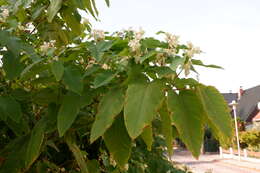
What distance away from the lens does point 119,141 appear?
86 cm

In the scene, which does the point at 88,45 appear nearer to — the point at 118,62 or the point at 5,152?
the point at 118,62

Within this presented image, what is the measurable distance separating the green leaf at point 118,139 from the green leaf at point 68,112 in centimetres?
9

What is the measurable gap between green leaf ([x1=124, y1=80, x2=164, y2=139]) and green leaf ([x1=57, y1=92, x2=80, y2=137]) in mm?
158

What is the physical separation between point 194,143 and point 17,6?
819 millimetres

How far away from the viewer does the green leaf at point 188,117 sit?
715mm

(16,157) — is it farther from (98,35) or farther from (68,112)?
(98,35)

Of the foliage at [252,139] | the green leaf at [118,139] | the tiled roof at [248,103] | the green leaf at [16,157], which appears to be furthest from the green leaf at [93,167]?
the tiled roof at [248,103]

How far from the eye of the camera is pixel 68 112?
86 centimetres

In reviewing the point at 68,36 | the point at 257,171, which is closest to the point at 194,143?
the point at 68,36

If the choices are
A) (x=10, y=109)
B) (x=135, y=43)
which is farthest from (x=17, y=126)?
(x=135, y=43)

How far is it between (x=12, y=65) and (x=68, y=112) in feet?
0.81

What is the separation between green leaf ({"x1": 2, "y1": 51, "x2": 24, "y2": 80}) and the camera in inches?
38.7

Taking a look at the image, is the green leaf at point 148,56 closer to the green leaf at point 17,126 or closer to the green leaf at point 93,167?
the green leaf at point 17,126

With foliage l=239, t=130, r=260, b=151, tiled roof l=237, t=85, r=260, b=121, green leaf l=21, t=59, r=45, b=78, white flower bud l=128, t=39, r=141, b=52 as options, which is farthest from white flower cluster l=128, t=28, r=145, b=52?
tiled roof l=237, t=85, r=260, b=121
